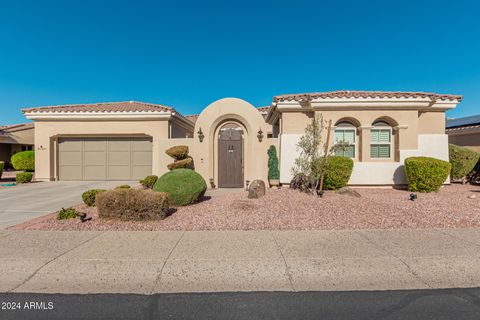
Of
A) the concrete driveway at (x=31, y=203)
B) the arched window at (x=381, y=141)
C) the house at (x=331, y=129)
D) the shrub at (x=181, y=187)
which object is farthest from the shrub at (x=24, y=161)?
the arched window at (x=381, y=141)

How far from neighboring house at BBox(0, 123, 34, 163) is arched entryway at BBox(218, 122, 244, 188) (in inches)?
882

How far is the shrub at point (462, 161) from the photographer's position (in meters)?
11.3

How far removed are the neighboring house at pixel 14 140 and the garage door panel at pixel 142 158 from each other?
54.7 ft

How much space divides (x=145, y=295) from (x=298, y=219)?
399cm

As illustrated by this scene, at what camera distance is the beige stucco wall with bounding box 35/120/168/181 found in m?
13.5

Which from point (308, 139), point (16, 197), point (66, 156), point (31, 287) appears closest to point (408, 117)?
point (308, 139)

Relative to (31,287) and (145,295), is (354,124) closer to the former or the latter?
(145,295)

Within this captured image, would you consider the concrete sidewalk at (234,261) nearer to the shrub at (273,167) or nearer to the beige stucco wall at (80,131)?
A: the shrub at (273,167)

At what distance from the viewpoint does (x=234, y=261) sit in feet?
12.4

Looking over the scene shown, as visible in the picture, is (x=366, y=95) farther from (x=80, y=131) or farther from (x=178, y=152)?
(x=80, y=131)

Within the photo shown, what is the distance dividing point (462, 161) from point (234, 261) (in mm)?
13126

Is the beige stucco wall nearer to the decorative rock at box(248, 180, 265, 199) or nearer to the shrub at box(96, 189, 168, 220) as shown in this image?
the decorative rock at box(248, 180, 265, 199)

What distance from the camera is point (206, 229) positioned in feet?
17.6

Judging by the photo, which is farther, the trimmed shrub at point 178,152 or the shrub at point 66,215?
the trimmed shrub at point 178,152
